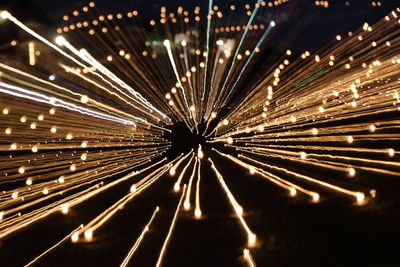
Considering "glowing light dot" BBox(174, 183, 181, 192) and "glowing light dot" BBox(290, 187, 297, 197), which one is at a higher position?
Answer: "glowing light dot" BBox(174, 183, 181, 192)

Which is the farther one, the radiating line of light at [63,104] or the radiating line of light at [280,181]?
the radiating line of light at [63,104]

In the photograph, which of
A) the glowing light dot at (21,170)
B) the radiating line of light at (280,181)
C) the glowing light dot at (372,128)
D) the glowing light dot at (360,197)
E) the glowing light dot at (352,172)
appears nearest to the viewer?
the glowing light dot at (360,197)

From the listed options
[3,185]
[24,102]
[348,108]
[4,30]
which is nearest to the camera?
[3,185]

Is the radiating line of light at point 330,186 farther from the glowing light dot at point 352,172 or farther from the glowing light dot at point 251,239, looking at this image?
the glowing light dot at point 251,239

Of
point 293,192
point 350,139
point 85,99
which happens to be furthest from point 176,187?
point 85,99

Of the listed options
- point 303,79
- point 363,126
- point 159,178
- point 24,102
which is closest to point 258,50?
point 303,79

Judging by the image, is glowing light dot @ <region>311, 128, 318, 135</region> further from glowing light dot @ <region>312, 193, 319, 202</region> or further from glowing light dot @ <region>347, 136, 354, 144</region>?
glowing light dot @ <region>312, 193, 319, 202</region>

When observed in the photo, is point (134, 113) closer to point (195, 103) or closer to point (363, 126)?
point (195, 103)

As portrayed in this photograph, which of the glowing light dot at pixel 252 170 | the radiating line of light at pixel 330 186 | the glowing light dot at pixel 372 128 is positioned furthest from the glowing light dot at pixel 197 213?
the glowing light dot at pixel 372 128

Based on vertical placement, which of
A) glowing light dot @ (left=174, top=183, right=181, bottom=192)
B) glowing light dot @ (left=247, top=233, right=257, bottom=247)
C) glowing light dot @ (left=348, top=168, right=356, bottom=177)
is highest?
glowing light dot @ (left=174, top=183, right=181, bottom=192)

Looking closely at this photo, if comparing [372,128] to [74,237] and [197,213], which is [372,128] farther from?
[74,237]

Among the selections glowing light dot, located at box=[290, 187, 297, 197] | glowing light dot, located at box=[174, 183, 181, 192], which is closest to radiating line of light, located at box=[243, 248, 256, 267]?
glowing light dot, located at box=[290, 187, 297, 197]
